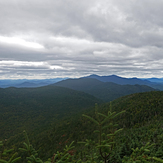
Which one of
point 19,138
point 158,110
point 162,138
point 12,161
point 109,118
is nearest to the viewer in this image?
point 12,161

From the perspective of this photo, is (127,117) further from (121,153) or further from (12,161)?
(12,161)

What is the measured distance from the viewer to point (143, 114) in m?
74.6

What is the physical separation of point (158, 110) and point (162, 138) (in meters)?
66.0

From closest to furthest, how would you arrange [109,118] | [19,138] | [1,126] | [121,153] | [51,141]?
[109,118] → [121,153] → [51,141] → [19,138] → [1,126]

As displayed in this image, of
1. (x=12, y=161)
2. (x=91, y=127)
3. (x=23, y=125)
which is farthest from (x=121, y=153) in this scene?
(x=23, y=125)

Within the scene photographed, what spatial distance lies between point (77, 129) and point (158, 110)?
6942 centimetres

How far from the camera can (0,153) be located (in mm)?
6023

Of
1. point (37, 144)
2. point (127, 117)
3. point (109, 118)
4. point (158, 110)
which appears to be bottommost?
point (37, 144)

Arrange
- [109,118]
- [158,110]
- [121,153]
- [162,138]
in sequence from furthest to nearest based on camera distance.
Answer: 1. [158,110]
2. [162,138]
3. [121,153]
4. [109,118]

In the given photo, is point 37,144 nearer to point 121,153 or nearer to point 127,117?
point 127,117

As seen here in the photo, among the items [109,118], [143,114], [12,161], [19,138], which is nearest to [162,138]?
[109,118]

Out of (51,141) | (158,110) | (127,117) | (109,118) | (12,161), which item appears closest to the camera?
(12,161)

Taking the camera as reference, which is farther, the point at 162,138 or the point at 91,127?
the point at 91,127

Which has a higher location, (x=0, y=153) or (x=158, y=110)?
(x=0, y=153)
